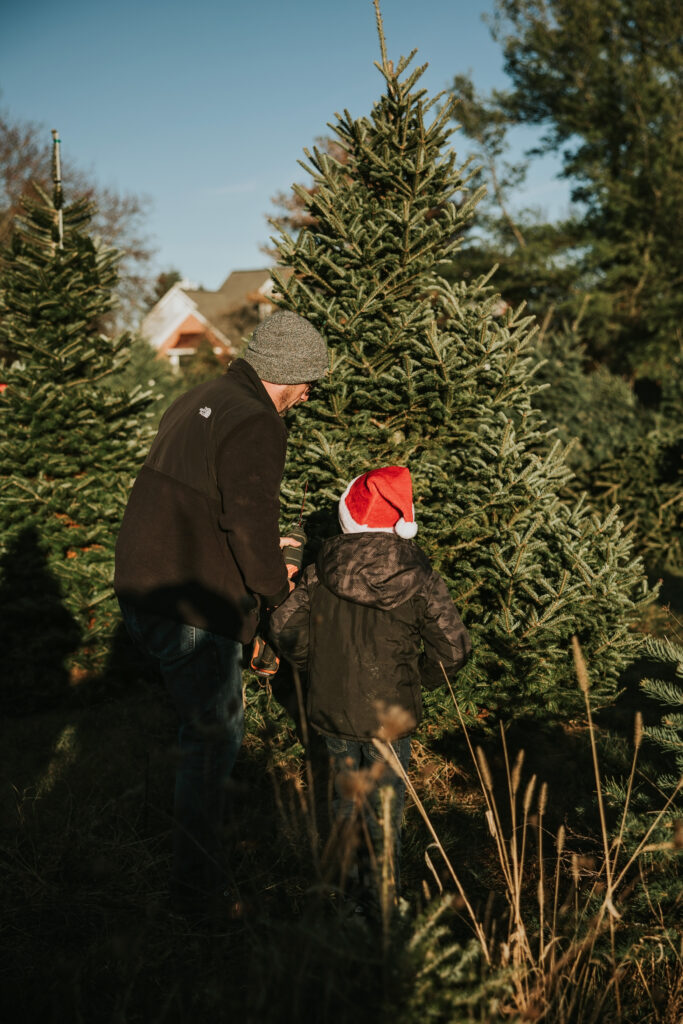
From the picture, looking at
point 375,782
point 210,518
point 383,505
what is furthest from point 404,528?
point 375,782

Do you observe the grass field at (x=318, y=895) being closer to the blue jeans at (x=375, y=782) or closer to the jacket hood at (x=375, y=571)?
the blue jeans at (x=375, y=782)

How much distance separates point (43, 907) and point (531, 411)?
3120 millimetres

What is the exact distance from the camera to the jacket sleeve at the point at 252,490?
270cm

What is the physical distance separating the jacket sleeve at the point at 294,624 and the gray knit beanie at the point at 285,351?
796mm

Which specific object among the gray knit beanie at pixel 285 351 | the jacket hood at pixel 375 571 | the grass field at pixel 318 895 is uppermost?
the gray knit beanie at pixel 285 351

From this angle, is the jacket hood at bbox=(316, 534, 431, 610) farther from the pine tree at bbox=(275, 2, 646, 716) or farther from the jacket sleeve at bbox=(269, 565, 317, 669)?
the pine tree at bbox=(275, 2, 646, 716)

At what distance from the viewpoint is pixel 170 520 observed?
276 cm

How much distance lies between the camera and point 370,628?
2898 mm

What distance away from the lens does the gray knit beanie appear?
117 inches

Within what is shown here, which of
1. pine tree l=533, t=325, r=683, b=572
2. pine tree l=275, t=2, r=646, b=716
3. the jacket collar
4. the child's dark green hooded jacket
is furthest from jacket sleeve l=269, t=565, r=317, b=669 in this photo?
pine tree l=533, t=325, r=683, b=572

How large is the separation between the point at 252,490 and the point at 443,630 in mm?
904

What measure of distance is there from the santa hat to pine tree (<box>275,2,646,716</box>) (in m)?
0.87

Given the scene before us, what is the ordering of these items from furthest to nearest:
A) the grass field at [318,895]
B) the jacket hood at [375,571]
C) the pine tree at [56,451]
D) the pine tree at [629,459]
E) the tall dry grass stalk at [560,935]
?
the pine tree at [629,459] < the pine tree at [56,451] < the jacket hood at [375,571] < the tall dry grass stalk at [560,935] < the grass field at [318,895]

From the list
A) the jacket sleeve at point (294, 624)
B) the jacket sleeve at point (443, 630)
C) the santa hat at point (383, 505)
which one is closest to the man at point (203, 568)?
the jacket sleeve at point (294, 624)
